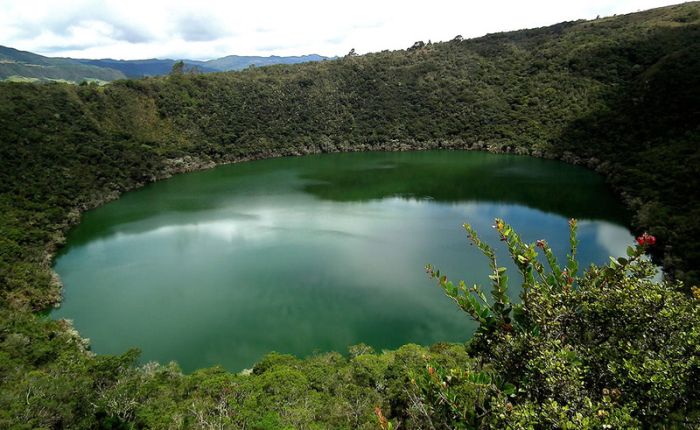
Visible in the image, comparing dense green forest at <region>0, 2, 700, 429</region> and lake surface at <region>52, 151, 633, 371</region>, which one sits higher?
dense green forest at <region>0, 2, 700, 429</region>

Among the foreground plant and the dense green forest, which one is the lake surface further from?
the foreground plant

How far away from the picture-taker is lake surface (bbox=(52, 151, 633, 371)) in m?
23.3

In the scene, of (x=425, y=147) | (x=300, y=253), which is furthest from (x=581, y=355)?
(x=425, y=147)

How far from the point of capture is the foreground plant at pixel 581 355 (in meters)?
4.16

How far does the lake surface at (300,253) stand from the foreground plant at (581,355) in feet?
53.7

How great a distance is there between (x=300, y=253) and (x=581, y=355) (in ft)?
96.2

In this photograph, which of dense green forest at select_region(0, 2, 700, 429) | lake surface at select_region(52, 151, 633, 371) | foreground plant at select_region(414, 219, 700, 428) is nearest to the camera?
foreground plant at select_region(414, 219, 700, 428)

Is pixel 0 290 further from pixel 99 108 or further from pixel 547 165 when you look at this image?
pixel 547 165

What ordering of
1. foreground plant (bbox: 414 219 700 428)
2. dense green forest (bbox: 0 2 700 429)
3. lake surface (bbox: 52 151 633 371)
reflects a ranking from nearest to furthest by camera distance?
foreground plant (bbox: 414 219 700 428)
dense green forest (bbox: 0 2 700 429)
lake surface (bbox: 52 151 633 371)

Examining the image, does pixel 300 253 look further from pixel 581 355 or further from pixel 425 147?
pixel 425 147

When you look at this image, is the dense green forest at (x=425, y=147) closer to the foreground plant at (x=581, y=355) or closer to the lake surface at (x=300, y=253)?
the foreground plant at (x=581, y=355)

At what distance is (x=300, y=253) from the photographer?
33.4 metres

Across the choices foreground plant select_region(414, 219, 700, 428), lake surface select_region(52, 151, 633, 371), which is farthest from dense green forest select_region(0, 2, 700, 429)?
lake surface select_region(52, 151, 633, 371)

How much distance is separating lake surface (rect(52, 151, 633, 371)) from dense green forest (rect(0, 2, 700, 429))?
2.50 meters
